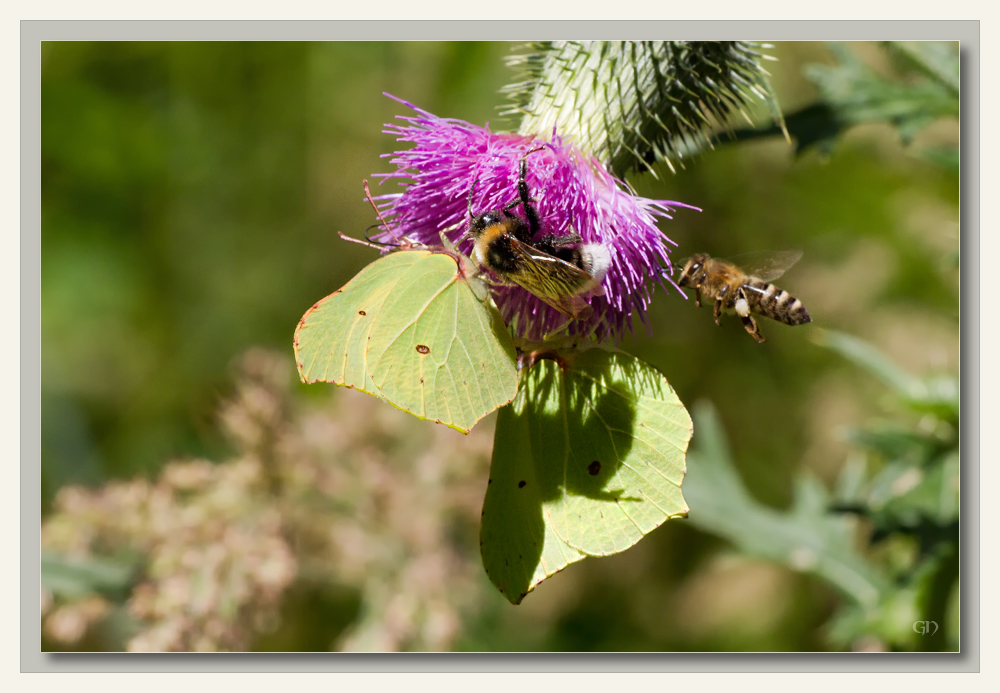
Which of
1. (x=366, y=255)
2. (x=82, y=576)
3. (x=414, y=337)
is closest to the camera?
(x=414, y=337)

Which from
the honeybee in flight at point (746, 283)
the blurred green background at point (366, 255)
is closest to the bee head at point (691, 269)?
the honeybee in flight at point (746, 283)

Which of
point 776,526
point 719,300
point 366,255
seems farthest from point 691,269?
point 366,255

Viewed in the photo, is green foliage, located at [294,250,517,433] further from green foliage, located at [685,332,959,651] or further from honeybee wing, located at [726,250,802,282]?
green foliage, located at [685,332,959,651]

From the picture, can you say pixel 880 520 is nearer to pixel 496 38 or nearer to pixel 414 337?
pixel 414 337

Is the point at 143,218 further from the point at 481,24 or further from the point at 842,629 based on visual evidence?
the point at 842,629

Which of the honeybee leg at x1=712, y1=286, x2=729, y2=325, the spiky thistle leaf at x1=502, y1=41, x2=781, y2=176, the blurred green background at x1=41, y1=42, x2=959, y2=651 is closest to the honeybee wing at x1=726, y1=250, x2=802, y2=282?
the honeybee leg at x1=712, y1=286, x2=729, y2=325
